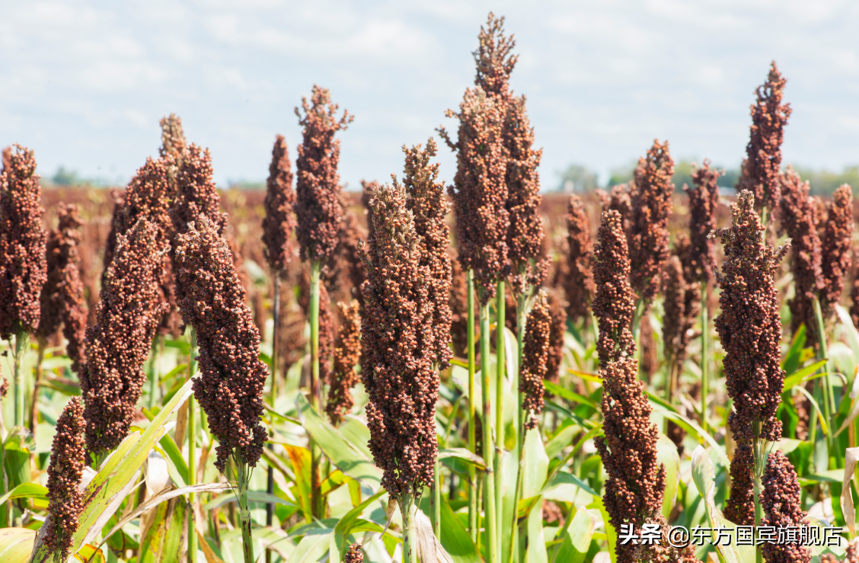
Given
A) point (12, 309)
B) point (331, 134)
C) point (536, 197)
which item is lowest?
point (12, 309)

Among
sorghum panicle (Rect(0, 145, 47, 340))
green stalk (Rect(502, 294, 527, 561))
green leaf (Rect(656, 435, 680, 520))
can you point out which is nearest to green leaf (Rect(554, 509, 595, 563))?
green stalk (Rect(502, 294, 527, 561))

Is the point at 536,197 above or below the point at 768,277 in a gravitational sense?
above

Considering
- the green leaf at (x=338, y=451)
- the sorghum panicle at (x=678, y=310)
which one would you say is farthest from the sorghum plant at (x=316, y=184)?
the sorghum panicle at (x=678, y=310)

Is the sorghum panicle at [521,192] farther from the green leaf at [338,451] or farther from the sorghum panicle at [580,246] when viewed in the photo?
the sorghum panicle at [580,246]

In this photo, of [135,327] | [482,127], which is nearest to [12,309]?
[135,327]

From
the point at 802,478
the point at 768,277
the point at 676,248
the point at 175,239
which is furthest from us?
the point at 676,248

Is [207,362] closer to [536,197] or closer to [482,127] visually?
[482,127]

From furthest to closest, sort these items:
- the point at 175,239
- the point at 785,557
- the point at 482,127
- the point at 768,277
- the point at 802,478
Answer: the point at 802,478 < the point at 175,239 < the point at 482,127 < the point at 768,277 < the point at 785,557

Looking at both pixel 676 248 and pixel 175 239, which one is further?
pixel 676 248

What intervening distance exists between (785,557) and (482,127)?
2.01 meters

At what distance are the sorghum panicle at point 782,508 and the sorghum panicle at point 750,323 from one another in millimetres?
365

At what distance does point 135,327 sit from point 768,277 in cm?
245

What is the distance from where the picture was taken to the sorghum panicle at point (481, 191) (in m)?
2.88

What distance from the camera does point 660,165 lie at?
13.8 feet
